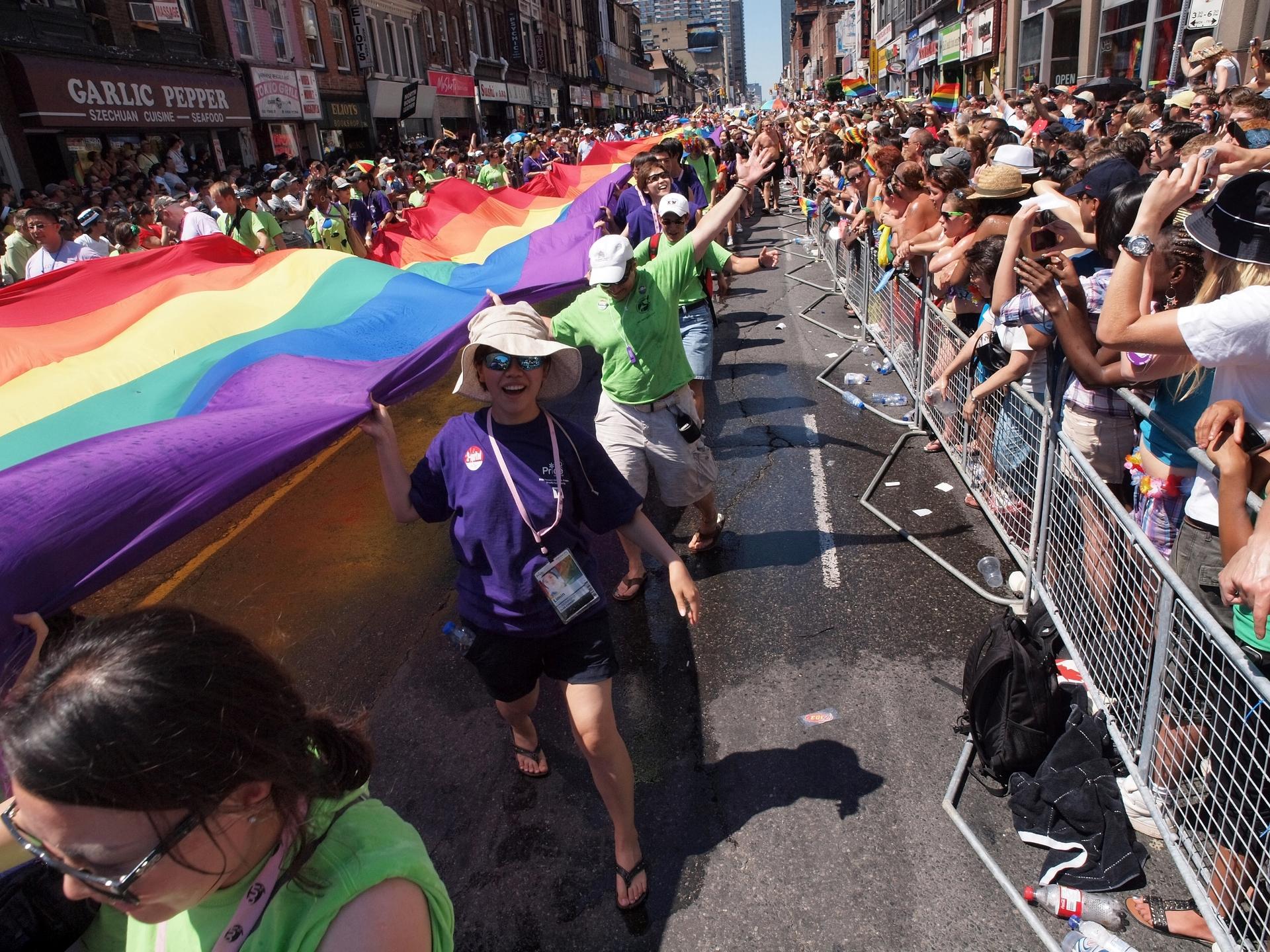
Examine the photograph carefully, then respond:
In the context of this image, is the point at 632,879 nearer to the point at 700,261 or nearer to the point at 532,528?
the point at 532,528

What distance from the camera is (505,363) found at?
2.80m

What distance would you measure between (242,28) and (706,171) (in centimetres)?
1733

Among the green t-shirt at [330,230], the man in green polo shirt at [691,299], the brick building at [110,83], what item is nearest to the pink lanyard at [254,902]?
the man in green polo shirt at [691,299]

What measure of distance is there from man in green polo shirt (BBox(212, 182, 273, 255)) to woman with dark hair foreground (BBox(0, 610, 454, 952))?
8917 millimetres

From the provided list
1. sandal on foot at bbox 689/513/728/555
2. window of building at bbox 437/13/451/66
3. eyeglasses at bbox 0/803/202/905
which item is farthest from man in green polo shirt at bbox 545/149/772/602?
window of building at bbox 437/13/451/66

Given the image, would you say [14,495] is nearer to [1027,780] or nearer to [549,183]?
[1027,780]

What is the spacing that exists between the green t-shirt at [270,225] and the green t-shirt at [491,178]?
604 centimetres

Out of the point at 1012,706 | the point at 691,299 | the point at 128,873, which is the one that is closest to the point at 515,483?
the point at 128,873

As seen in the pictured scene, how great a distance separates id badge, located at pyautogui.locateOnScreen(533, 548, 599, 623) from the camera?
2799 millimetres

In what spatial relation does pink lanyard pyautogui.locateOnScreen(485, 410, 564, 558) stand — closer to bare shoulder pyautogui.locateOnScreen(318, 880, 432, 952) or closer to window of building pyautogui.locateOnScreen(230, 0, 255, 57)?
bare shoulder pyautogui.locateOnScreen(318, 880, 432, 952)

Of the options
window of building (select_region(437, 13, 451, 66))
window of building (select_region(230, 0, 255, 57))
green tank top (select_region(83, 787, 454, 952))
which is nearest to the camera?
green tank top (select_region(83, 787, 454, 952))

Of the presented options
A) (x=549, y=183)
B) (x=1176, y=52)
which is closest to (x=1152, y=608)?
(x=549, y=183)

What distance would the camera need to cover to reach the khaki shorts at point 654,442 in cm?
466

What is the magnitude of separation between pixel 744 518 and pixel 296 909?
14.8 feet
